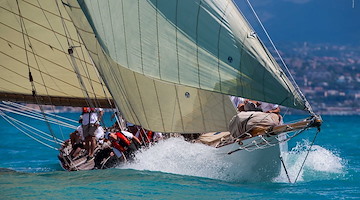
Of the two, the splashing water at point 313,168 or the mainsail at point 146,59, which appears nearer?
the mainsail at point 146,59

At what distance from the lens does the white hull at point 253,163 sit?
1498 centimetres

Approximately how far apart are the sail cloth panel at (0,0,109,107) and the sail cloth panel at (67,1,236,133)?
6.72ft

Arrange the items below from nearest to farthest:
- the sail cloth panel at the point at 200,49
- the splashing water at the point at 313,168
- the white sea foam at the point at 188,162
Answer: the sail cloth panel at the point at 200,49 < the white sea foam at the point at 188,162 < the splashing water at the point at 313,168

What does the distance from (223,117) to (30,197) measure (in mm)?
3895

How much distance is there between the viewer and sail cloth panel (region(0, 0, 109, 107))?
57.5 ft

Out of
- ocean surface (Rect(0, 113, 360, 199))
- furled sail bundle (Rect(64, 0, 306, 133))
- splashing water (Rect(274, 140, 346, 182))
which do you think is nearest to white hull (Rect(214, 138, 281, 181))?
ocean surface (Rect(0, 113, 360, 199))

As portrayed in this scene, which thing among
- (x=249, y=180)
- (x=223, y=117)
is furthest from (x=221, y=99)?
(x=249, y=180)

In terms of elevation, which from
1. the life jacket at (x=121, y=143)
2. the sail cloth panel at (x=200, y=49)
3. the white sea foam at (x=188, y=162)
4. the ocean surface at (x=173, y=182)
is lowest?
the ocean surface at (x=173, y=182)

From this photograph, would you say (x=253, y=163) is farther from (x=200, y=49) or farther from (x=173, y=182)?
(x=200, y=49)

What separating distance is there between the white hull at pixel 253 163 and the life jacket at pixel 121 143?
247 cm

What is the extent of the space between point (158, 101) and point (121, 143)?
2050 mm

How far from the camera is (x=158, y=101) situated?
50.5ft

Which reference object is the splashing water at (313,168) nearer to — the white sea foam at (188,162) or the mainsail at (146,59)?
the white sea foam at (188,162)

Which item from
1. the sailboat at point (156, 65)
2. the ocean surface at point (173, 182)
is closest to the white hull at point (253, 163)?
the sailboat at point (156, 65)
